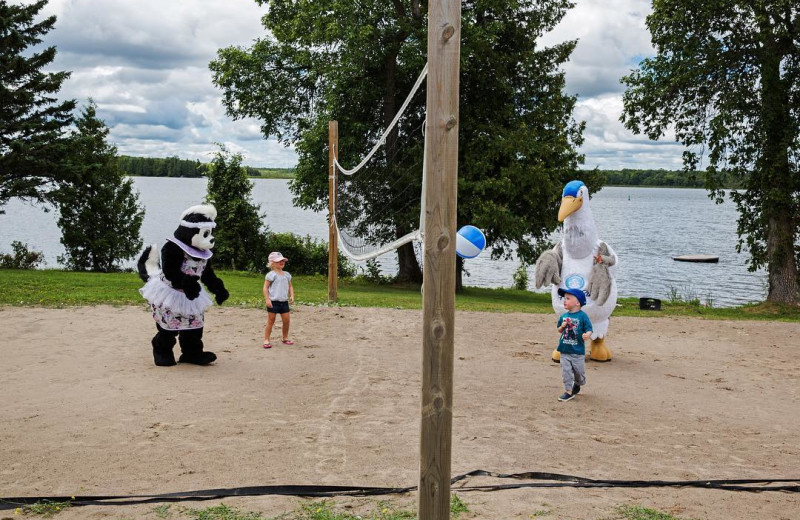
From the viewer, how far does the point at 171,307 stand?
8.28 meters

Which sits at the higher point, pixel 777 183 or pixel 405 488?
pixel 777 183

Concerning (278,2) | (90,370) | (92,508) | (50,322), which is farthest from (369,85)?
(92,508)

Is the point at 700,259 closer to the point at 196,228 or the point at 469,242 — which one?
the point at 196,228

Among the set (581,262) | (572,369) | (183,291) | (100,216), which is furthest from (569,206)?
(100,216)

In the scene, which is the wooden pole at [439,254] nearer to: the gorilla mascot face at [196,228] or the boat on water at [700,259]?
the gorilla mascot face at [196,228]

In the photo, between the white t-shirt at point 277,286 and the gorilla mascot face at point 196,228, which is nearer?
the gorilla mascot face at point 196,228

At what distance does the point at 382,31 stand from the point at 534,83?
4679mm

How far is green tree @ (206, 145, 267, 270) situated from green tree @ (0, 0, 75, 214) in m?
4.38

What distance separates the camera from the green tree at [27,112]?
19047 millimetres

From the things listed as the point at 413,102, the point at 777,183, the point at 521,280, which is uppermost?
the point at 413,102

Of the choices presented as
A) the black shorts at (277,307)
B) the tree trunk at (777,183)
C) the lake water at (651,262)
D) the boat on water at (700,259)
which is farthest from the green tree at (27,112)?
the boat on water at (700,259)

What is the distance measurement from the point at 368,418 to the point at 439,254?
3.23 m

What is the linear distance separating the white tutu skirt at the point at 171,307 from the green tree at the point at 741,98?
12895 millimetres

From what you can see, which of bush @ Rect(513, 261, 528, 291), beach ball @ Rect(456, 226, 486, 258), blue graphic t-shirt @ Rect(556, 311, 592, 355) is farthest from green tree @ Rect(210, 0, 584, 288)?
beach ball @ Rect(456, 226, 486, 258)
